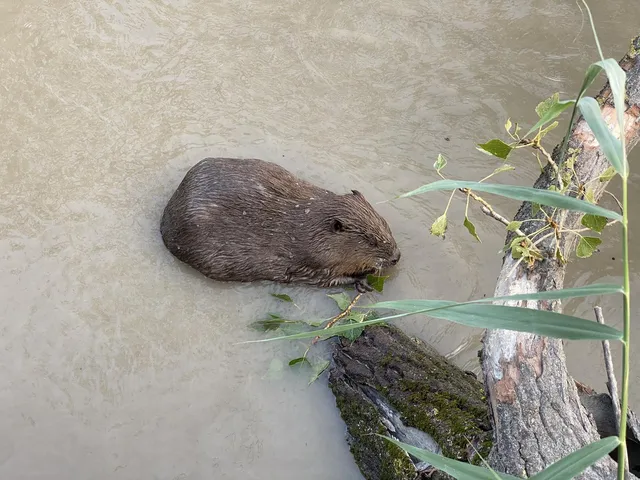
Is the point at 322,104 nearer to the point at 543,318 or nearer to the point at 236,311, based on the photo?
the point at 236,311

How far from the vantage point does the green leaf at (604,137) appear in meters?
1.44

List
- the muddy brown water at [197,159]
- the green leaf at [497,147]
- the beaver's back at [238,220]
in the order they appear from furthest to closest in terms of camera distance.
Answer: the beaver's back at [238,220] < the muddy brown water at [197,159] < the green leaf at [497,147]

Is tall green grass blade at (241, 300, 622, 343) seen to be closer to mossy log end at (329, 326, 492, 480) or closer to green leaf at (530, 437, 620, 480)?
green leaf at (530, 437, 620, 480)

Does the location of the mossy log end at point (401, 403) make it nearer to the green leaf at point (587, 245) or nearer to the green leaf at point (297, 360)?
the green leaf at point (297, 360)

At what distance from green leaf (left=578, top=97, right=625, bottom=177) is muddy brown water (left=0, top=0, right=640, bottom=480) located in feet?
8.56

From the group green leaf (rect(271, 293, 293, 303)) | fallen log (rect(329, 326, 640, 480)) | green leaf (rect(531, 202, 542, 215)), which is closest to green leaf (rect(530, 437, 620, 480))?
fallen log (rect(329, 326, 640, 480))

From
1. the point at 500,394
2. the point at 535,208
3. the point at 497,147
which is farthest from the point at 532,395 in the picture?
the point at 497,147

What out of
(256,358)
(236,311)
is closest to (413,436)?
(256,358)

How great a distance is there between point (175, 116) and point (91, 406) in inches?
87.4

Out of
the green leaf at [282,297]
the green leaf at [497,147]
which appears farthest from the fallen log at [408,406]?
the green leaf at [497,147]

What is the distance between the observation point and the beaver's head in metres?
4.27

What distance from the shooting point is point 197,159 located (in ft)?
15.7

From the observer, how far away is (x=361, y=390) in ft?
11.9

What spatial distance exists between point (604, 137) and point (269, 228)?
2.86 meters
